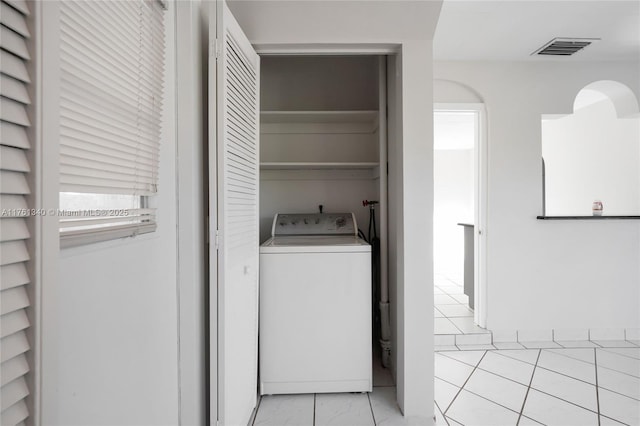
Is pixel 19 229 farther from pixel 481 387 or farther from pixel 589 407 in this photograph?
pixel 589 407

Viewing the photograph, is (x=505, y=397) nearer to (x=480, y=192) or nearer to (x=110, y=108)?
(x=480, y=192)

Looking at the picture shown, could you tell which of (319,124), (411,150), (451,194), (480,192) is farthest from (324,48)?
(451,194)

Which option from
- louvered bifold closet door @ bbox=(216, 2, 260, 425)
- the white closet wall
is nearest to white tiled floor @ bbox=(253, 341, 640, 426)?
louvered bifold closet door @ bbox=(216, 2, 260, 425)

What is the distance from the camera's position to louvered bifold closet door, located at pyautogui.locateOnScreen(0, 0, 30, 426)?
1.60ft

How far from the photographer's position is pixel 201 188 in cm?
144

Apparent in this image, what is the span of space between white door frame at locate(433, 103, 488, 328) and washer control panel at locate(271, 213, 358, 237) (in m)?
1.27

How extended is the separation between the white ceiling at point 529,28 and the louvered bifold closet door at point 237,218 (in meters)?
1.47

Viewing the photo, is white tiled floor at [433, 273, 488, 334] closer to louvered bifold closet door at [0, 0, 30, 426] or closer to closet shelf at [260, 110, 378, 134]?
closet shelf at [260, 110, 378, 134]

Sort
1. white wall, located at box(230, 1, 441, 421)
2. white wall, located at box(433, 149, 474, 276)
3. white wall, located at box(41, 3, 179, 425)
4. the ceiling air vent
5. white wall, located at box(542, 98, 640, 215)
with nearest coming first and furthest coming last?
white wall, located at box(41, 3, 179, 425) → white wall, located at box(230, 1, 441, 421) → the ceiling air vent → white wall, located at box(542, 98, 640, 215) → white wall, located at box(433, 149, 474, 276)

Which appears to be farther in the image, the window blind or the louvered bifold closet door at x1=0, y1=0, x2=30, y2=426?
the window blind

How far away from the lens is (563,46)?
2.68 meters

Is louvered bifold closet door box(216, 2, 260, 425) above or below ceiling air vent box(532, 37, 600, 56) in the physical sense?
below

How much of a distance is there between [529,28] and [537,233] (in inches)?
67.1

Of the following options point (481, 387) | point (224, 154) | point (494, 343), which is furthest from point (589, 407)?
point (224, 154)
